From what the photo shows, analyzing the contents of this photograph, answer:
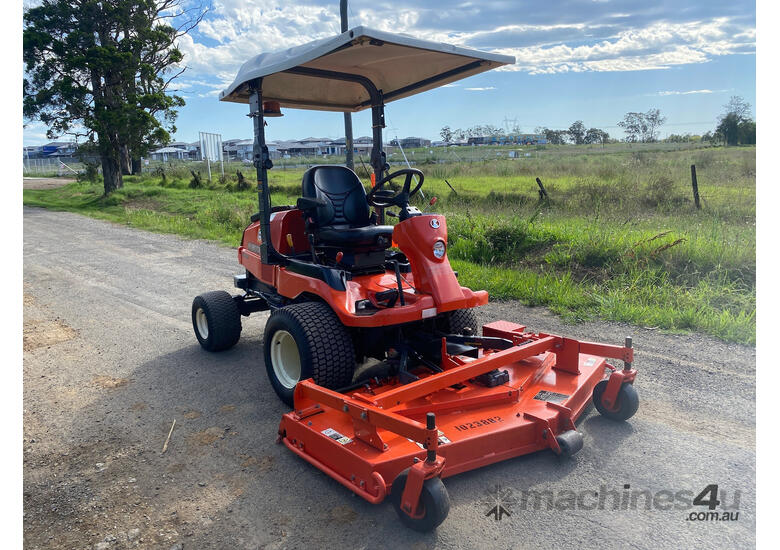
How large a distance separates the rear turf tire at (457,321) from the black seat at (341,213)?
2.62 ft

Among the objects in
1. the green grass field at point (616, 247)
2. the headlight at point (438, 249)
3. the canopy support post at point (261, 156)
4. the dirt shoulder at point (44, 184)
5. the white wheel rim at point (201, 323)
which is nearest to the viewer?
the headlight at point (438, 249)

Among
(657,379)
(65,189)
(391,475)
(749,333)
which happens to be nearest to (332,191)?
(391,475)

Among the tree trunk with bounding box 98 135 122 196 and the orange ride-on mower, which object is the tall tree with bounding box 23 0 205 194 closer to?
the tree trunk with bounding box 98 135 122 196

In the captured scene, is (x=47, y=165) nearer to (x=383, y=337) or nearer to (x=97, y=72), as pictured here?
(x=97, y=72)

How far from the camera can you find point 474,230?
29.6 ft

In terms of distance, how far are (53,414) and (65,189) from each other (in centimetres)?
2732

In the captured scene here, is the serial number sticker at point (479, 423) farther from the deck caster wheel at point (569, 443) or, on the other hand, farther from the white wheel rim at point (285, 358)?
the white wheel rim at point (285, 358)

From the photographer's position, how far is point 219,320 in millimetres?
5270

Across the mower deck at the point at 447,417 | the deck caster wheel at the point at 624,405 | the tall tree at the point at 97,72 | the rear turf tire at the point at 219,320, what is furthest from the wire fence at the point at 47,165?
the deck caster wheel at the point at 624,405

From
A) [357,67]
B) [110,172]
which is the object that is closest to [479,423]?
[357,67]

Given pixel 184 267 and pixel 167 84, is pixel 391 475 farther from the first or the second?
pixel 167 84

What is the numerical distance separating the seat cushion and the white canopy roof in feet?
4.22

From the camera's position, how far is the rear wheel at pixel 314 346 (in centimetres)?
376

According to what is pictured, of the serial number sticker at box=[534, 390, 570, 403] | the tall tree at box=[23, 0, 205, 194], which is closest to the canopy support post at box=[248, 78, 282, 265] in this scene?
the serial number sticker at box=[534, 390, 570, 403]
